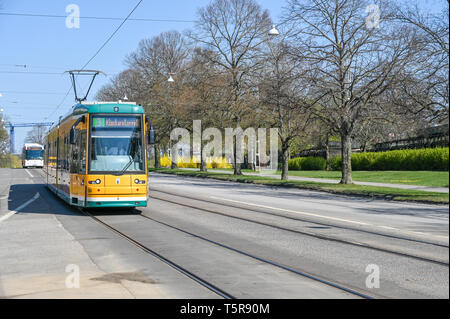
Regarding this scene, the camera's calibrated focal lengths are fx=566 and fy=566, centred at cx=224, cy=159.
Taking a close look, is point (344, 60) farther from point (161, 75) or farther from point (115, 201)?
point (161, 75)

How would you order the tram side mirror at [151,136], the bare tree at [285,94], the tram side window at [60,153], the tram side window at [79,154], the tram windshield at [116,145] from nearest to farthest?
the tram side mirror at [151,136]
the tram windshield at [116,145]
the tram side window at [79,154]
the tram side window at [60,153]
the bare tree at [285,94]

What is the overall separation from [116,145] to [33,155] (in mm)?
64195

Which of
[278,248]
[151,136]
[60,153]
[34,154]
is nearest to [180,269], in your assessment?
[278,248]

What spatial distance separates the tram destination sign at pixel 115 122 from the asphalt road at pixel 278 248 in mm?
2592

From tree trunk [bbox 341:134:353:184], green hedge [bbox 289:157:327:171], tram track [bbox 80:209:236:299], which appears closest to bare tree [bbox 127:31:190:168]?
green hedge [bbox 289:157:327:171]

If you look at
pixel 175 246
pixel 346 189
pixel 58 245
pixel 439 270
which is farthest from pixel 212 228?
pixel 346 189

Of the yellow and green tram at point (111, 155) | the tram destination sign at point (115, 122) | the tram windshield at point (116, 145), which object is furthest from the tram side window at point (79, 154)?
the tram destination sign at point (115, 122)

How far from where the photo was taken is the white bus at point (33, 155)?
7494 cm

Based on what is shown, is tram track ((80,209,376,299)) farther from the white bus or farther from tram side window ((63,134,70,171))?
the white bus

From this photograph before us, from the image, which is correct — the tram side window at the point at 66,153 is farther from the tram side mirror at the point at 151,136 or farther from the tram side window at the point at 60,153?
the tram side mirror at the point at 151,136

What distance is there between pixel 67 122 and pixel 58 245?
992 centimetres

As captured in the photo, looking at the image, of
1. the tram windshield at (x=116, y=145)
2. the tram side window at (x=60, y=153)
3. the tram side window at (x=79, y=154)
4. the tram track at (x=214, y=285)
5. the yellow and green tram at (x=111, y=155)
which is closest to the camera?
the tram track at (x=214, y=285)

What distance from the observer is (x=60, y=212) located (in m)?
17.4

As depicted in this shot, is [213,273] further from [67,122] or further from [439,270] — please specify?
[67,122]
